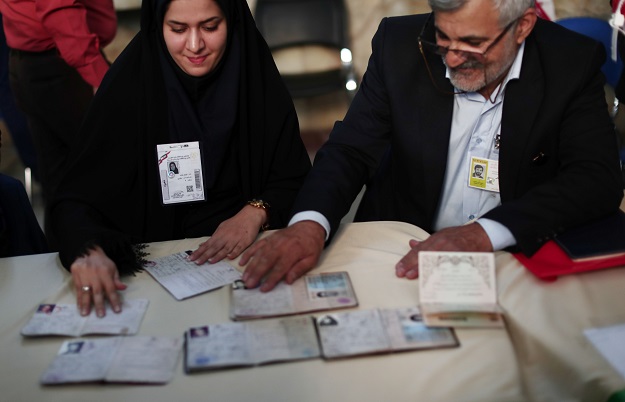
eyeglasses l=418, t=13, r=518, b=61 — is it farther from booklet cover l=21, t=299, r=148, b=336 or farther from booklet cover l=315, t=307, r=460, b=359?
booklet cover l=21, t=299, r=148, b=336

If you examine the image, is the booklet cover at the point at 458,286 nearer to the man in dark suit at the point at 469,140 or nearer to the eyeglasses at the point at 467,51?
the man in dark suit at the point at 469,140

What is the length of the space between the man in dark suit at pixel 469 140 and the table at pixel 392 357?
0.13 metres

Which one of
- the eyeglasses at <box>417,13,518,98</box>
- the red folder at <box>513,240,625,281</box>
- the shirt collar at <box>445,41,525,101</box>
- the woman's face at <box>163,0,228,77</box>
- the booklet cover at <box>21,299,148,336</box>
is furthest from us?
the woman's face at <box>163,0,228,77</box>

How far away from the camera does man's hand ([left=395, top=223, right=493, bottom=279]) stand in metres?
1.75

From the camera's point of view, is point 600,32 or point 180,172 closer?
point 180,172

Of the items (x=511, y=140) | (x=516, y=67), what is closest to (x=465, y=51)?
(x=516, y=67)

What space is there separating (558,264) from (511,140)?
0.52 metres

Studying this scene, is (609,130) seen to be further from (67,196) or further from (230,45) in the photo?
(67,196)

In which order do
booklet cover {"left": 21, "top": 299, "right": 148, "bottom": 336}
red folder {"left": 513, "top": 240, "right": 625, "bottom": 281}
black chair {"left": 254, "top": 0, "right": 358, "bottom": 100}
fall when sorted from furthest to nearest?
1. black chair {"left": 254, "top": 0, "right": 358, "bottom": 100}
2. red folder {"left": 513, "top": 240, "right": 625, "bottom": 281}
3. booklet cover {"left": 21, "top": 299, "right": 148, "bottom": 336}

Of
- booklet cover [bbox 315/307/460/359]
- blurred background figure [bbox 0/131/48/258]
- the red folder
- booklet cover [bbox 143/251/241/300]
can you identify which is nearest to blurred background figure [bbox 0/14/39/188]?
blurred background figure [bbox 0/131/48/258]

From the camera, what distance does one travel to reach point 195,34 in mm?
2221

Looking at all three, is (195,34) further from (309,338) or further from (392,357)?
(392,357)

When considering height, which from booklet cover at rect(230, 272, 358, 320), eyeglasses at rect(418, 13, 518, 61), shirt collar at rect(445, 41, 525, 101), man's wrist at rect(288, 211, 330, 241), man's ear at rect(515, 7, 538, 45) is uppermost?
man's ear at rect(515, 7, 538, 45)

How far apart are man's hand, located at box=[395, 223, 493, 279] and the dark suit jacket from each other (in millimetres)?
77
